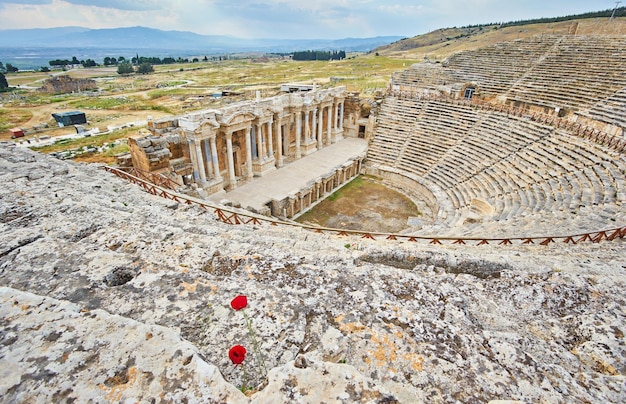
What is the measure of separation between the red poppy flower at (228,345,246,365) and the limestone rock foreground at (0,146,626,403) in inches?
2.7

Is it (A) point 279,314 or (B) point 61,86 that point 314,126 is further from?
(B) point 61,86

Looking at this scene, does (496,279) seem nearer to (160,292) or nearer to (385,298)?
(385,298)

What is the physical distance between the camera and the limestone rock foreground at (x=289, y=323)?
2264mm

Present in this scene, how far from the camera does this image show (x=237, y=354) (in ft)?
8.42

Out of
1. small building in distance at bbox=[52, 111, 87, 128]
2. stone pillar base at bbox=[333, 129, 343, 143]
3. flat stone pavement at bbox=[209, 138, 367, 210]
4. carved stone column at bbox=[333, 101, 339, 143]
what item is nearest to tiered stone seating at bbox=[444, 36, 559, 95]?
flat stone pavement at bbox=[209, 138, 367, 210]

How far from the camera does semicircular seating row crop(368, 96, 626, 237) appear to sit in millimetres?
12528

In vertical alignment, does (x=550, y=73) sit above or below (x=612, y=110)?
above

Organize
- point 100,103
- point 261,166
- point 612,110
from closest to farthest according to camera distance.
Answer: point 612,110 → point 261,166 → point 100,103

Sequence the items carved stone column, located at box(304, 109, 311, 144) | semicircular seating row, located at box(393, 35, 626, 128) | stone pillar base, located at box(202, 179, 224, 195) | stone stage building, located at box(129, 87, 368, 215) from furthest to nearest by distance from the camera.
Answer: carved stone column, located at box(304, 109, 311, 144) → semicircular seating row, located at box(393, 35, 626, 128) → stone pillar base, located at box(202, 179, 224, 195) → stone stage building, located at box(129, 87, 368, 215)

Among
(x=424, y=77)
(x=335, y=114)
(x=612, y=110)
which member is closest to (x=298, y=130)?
(x=335, y=114)

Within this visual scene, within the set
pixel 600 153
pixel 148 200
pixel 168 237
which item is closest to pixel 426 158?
pixel 600 153

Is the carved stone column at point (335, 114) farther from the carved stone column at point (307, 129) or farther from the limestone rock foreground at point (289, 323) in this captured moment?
the limestone rock foreground at point (289, 323)

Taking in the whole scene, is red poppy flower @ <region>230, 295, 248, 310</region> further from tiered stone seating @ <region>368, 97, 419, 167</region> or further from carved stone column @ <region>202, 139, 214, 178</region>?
tiered stone seating @ <region>368, 97, 419, 167</region>

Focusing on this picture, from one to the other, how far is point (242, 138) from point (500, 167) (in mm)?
16261
